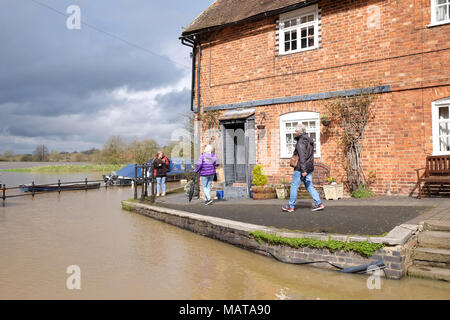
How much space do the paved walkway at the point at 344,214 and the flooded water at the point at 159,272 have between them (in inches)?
33.3

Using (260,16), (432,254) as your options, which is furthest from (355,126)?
(432,254)

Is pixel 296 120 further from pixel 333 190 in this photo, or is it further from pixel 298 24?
pixel 298 24

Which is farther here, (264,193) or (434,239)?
(264,193)

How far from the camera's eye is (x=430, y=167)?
28.1 ft

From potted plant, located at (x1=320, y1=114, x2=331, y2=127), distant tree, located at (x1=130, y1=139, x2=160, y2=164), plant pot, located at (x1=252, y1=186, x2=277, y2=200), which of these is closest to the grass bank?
distant tree, located at (x1=130, y1=139, x2=160, y2=164)

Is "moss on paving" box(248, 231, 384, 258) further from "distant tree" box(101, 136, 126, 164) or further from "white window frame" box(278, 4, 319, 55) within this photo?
"distant tree" box(101, 136, 126, 164)

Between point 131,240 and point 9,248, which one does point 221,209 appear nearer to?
point 131,240

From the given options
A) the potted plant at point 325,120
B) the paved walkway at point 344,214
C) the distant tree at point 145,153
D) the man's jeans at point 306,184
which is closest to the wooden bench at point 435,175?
the paved walkway at point 344,214

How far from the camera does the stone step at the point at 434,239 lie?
4.95m

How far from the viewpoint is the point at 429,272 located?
454 centimetres

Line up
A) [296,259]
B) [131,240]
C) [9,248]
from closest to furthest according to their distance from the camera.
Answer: [296,259] < [9,248] < [131,240]

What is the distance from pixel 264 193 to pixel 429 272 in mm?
6278

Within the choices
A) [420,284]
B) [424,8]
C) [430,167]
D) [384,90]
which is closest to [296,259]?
[420,284]
